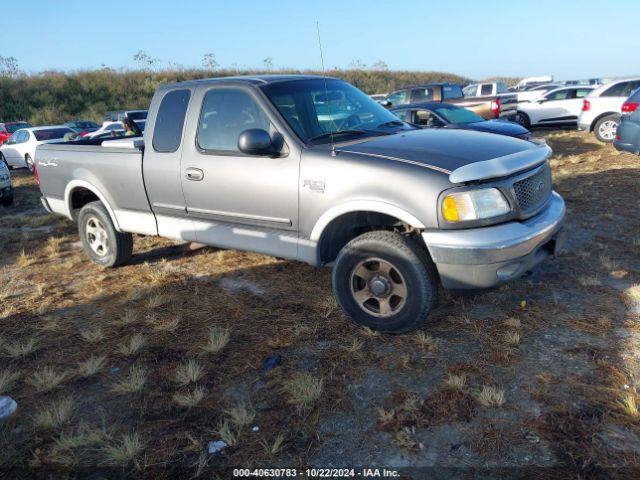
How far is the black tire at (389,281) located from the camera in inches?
130

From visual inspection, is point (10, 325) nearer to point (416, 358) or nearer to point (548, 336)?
point (416, 358)

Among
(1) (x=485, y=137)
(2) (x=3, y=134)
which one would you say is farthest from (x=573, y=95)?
(2) (x=3, y=134)

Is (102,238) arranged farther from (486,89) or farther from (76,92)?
(76,92)

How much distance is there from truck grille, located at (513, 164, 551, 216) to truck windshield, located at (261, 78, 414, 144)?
1.22 metres

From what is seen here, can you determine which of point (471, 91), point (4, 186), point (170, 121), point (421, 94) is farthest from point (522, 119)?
point (4, 186)

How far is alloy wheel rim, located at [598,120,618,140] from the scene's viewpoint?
40.6ft

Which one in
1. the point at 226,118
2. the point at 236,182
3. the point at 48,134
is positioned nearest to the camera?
the point at 236,182

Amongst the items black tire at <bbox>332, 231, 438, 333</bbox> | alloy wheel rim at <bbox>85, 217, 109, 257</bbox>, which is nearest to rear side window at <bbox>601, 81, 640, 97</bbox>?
black tire at <bbox>332, 231, 438, 333</bbox>

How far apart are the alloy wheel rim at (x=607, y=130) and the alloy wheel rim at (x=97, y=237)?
12402mm

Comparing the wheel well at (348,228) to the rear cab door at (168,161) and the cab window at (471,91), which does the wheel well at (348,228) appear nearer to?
the rear cab door at (168,161)

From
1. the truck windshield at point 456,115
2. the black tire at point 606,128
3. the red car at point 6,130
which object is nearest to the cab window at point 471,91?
the black tire at point 606,128

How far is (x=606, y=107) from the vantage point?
40.5 feet

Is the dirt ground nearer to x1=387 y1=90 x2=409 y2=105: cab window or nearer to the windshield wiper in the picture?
the windshield wiper

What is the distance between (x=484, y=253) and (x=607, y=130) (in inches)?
464
